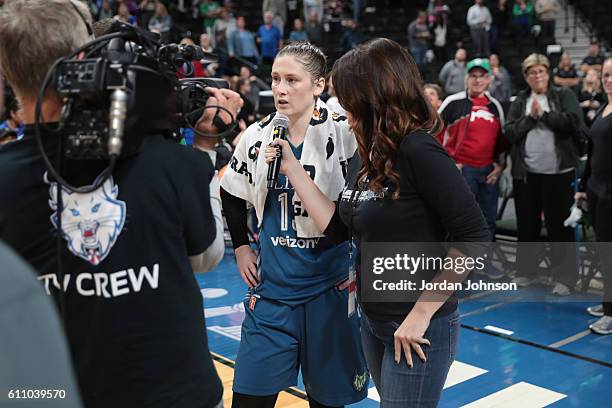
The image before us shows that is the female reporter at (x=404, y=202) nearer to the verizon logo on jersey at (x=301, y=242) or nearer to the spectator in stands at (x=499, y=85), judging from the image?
the verizon logo on jersey at (x=301, y=242)

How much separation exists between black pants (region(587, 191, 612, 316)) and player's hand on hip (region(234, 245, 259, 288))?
293 centimetres

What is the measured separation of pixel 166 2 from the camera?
16.3 m

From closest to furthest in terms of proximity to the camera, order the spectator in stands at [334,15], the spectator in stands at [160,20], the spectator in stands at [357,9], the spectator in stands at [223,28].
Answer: the spectator in stands at [160,20]
the spectator in stands at [223,28]
the spectator in stands at [334,15]
the spectator in stands at [357,9]

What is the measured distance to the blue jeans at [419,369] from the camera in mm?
2086

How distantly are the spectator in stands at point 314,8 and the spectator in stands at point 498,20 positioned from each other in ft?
12.1

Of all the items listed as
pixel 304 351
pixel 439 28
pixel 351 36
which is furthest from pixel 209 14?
pixel 304 351

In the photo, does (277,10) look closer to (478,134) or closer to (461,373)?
(478,134)

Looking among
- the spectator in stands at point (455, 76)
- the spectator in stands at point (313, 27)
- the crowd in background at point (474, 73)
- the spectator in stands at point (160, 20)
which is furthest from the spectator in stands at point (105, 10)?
the spectator in stands at point (455, 76)

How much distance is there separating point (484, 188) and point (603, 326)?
1713 mm

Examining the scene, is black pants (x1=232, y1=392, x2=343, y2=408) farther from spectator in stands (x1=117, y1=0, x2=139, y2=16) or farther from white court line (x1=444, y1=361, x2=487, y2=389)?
spectator in stands (x1=117, y1=0, x2=139, y2=16)

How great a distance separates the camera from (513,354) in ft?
14.9

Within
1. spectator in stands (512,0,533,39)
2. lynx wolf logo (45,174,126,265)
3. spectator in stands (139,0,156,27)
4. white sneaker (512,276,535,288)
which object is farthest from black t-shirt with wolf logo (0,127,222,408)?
spectator in stands (512,0,533,39)

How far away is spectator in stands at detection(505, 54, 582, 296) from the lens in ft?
18.9

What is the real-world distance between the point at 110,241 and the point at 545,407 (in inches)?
119
